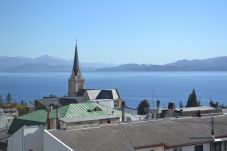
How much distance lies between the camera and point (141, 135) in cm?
2562

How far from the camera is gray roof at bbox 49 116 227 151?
23.3 meters

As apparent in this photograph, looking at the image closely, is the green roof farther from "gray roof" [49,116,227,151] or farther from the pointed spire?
the pointed spire

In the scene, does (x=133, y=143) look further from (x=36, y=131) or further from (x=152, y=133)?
(x=36, y=131)

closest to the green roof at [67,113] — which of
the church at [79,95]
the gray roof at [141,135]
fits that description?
the gray roof at [141,135]

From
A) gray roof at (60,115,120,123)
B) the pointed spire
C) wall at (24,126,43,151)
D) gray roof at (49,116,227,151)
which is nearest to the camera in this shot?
gray roof at (49,116,227,151)

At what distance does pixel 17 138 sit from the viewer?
29078 millimetres

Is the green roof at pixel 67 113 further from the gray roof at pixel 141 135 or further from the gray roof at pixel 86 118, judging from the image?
the gray roof at pixel 141 135

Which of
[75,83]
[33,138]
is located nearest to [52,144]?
[33,138]

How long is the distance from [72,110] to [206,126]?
13834 mm

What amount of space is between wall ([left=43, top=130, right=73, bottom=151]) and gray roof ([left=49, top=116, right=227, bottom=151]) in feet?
1.11

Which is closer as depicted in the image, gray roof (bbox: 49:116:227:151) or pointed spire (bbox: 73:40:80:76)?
gray roof (bbox: 49:116:227:151)

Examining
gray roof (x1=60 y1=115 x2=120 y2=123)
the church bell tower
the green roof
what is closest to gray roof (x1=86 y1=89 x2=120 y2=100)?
the church bell tower

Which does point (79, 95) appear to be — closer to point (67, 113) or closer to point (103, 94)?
point (103, 94)

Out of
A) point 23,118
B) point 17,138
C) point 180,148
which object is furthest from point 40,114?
point 180,148
